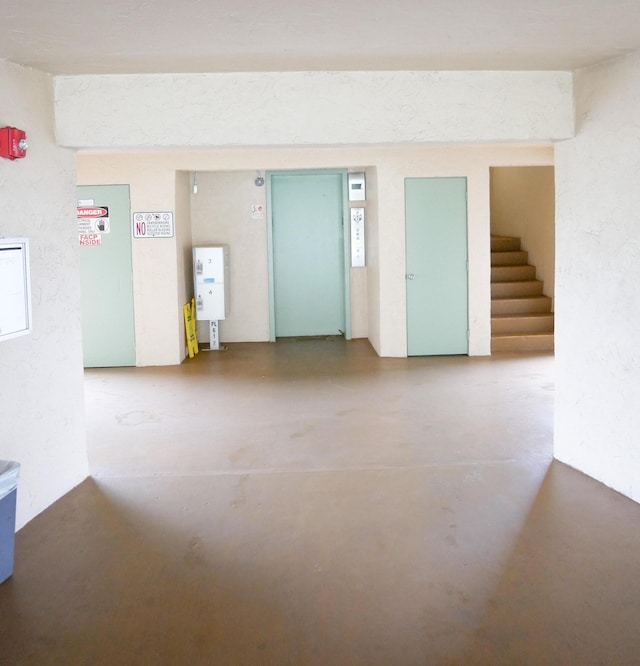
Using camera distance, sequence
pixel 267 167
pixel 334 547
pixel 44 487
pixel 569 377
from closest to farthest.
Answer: pixel 334 547, pixel 44 487, pixel 569 377, pixel 267 167

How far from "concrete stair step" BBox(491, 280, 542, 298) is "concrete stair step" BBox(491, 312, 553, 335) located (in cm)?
69

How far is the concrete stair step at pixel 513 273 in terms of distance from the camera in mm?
10133

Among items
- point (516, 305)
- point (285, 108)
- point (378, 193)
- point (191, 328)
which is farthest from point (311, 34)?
point (516, 305)

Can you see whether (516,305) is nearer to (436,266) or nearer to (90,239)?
(436,266)

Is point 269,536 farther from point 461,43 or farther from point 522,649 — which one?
point 461,43

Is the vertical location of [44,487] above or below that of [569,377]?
below

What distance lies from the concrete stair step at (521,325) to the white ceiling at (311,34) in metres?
5.18

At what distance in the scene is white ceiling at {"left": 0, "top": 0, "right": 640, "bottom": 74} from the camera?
2975mm

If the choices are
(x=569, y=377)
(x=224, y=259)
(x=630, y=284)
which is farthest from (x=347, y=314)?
(x=630, y=284)

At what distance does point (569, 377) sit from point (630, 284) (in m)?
0.83

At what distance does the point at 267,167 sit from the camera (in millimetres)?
8664

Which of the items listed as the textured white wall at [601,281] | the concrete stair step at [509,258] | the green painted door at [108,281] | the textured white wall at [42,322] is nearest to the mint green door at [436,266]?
the concrete stair step at [509,258]

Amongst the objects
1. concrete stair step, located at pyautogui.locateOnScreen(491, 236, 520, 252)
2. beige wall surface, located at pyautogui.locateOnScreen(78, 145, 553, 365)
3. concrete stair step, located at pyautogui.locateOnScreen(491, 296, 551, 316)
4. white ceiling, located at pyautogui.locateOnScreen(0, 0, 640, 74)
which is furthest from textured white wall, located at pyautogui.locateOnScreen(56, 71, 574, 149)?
concrete stair step, located at pyautogui.locateOnScreen(491, 236, 520, 252)

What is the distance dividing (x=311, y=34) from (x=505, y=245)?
7863mm
